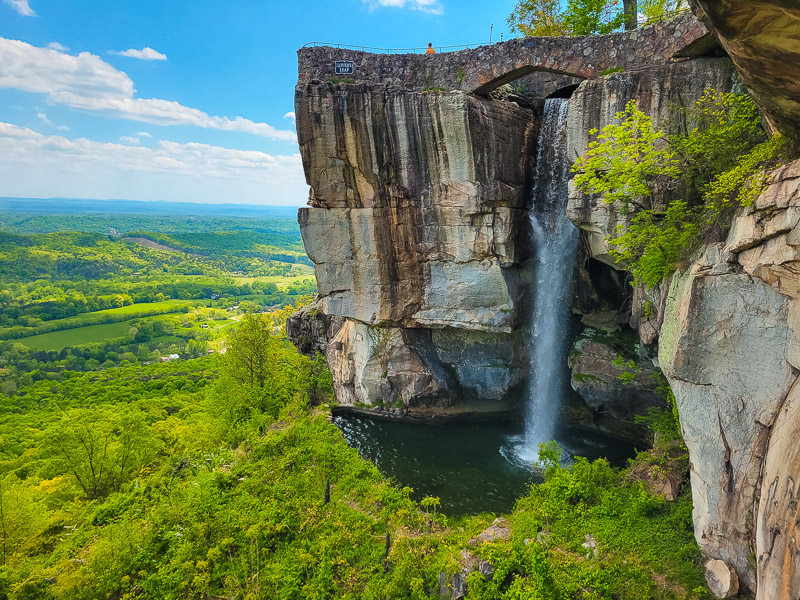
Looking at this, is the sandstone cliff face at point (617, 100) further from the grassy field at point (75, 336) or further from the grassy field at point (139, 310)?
the grassy field at point (139, 310)

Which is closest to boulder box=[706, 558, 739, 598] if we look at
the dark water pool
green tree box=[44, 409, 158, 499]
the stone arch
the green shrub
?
the dark water pool

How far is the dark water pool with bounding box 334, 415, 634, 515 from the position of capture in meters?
16.2

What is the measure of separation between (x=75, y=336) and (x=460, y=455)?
75.3 meters

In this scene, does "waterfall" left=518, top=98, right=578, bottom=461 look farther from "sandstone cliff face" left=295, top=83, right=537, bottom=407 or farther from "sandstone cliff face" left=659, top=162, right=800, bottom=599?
"sandstone cliff face" left=659, top=162, right=800, bottom=599

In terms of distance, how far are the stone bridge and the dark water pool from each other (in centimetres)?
1570

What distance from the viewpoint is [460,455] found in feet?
63.0

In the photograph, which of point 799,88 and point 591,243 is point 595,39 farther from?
point 799,88

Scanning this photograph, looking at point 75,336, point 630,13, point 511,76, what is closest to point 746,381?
point 511,76

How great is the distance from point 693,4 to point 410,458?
17.6 metres

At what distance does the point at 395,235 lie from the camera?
70.2 ft

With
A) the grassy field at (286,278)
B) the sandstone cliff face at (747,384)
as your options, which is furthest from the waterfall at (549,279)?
the grassy field at (286,278)

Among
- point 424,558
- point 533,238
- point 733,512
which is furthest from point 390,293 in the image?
point 733,512

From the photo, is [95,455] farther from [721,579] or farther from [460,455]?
[721,579]

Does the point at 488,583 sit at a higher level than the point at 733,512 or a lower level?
lower
